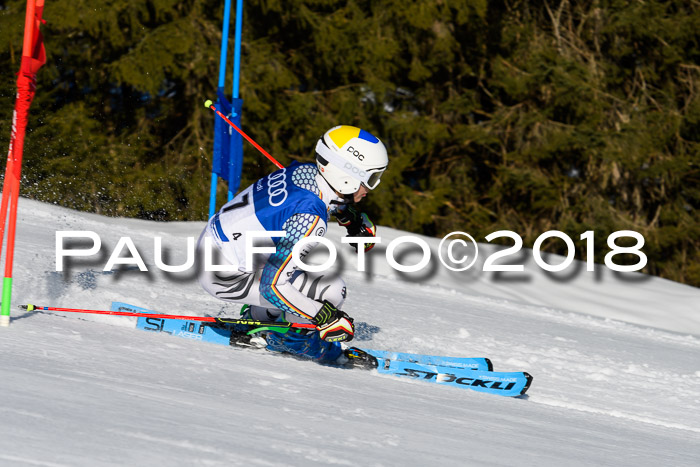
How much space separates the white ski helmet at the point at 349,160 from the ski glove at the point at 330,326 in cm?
57

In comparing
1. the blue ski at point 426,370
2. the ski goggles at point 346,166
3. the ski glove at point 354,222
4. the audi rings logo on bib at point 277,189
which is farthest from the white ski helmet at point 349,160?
the blue ski at point 426,370

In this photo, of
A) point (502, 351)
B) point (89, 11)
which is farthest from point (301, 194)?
point (89, 11)

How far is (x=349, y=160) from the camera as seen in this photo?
381cm

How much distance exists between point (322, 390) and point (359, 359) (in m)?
0.93

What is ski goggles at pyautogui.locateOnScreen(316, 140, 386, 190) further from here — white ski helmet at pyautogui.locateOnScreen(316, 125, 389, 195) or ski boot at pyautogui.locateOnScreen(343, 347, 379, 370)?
ski boot at pyautogui.locateOnScreen(343, 347, 379, 370)

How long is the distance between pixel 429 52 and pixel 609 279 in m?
7.86

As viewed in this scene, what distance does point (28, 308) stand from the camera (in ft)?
11.7

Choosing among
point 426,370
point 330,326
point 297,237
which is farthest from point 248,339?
point 426,370

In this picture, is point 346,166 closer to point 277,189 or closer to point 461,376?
point 277,189

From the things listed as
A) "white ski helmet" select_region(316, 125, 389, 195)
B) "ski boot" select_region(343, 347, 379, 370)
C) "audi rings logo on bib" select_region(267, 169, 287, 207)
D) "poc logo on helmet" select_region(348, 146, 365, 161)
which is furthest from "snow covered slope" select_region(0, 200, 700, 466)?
"poc logo on helmet" select_region(348, 146, 365, 161)

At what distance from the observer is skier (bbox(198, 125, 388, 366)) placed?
3680 millimetres

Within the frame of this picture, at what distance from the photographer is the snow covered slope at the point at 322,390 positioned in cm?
225

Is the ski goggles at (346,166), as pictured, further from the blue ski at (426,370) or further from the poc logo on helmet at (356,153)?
the blue ski at (426,370)

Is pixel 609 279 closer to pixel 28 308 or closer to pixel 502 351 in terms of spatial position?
pixel 502 351
